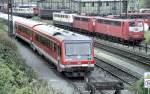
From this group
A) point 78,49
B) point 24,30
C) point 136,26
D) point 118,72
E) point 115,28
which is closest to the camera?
point 78,49

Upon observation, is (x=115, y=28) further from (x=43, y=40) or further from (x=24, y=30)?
(x=43, y=40)

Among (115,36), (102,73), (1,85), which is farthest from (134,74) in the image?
(115,36)

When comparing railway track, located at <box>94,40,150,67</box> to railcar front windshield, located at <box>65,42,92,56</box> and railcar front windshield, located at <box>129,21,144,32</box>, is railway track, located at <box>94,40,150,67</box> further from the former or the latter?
railcar front windshield, located at <box>65,42,92,56</box>

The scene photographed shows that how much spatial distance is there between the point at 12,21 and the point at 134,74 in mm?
28770

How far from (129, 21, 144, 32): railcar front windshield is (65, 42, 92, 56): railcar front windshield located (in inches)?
746

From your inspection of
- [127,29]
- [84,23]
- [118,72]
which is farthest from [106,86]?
[84,23]

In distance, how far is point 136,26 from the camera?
146 ft

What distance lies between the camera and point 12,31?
5478 cm

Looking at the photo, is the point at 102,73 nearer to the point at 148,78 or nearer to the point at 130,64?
the point at 130,64

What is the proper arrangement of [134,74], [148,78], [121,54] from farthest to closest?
[121,54], [134,74], [148,78]

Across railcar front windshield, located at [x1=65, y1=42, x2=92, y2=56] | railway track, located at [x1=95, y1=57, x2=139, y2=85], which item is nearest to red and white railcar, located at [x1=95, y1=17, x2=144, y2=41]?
railway track, located at [x1=95, y1=57, x2=139, y2=85]

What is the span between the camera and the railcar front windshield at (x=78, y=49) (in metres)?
26.0

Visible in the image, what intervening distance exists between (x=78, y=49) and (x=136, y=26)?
1958 centimetres

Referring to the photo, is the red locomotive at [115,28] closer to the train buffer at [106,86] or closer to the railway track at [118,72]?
the railway track at [118,72]
